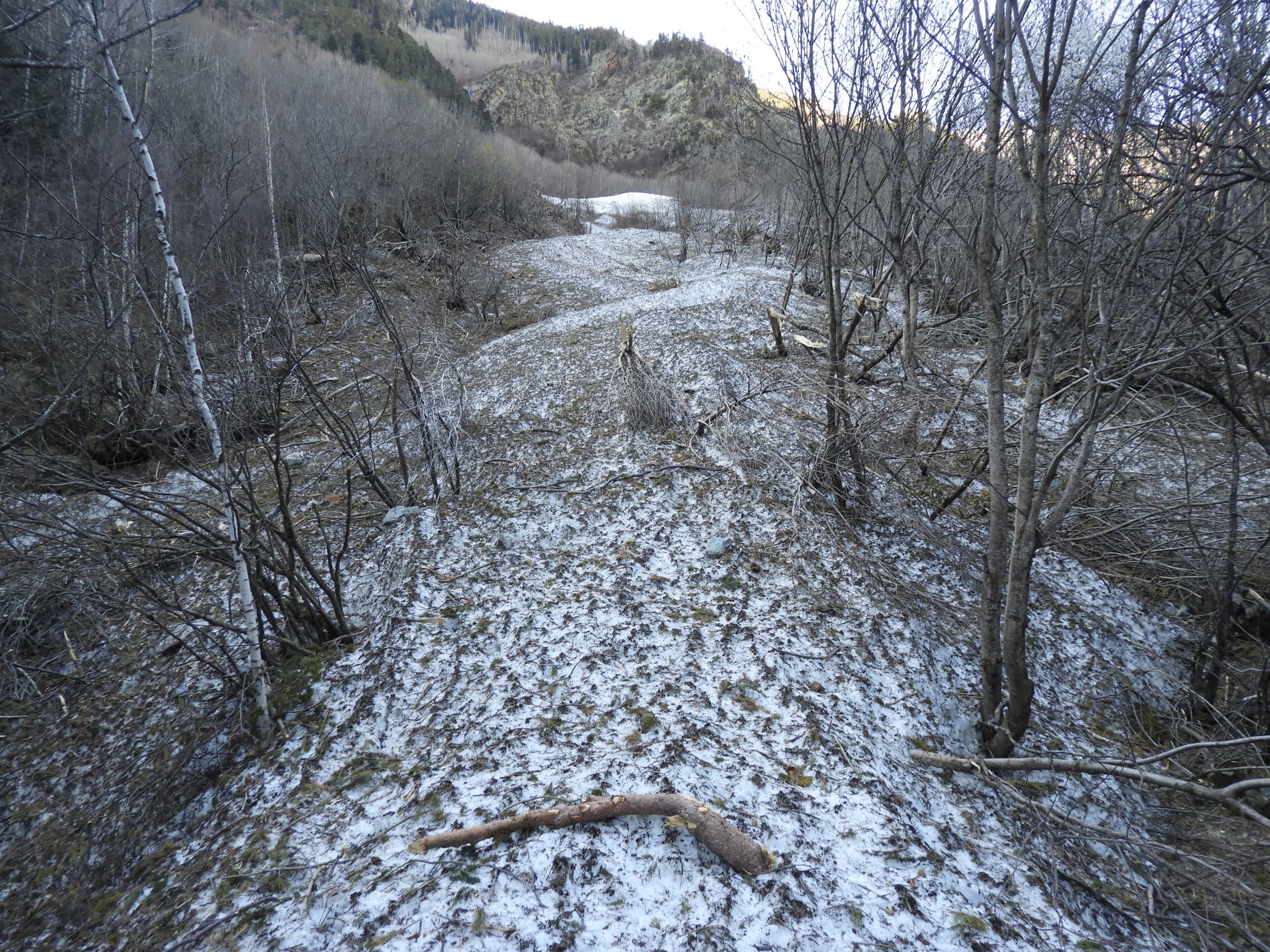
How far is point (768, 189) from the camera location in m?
16.0

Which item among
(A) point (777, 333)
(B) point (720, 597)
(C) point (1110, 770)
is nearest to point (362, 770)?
(B) point (720, 597)

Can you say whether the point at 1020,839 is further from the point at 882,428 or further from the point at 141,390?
the point at 141,390

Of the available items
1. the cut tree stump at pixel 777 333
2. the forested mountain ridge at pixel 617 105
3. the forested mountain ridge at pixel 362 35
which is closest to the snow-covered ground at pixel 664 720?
the cut tree stump at pixel 777 333

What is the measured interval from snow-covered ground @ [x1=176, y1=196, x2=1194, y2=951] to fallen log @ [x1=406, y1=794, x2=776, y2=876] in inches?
1.6

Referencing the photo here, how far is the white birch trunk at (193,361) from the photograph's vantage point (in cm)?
193

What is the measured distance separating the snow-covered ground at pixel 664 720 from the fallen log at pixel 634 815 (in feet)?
0.13

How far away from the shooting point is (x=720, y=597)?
11.2ft

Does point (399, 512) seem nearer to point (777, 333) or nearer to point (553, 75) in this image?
point (777, 333)

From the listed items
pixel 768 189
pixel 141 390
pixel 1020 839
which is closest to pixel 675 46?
pixel 768 189

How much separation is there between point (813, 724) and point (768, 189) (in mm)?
16628

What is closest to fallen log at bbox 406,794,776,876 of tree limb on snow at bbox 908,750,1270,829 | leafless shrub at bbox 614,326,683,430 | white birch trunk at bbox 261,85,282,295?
tree limb on snow at bbox 908,750,1270,829

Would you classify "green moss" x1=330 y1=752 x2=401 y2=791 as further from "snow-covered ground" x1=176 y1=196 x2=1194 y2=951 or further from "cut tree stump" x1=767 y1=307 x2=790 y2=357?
"cut tree stump" x1=767 y1=307 x2=790 y2=357

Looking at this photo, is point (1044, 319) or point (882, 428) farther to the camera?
point (882, 428)

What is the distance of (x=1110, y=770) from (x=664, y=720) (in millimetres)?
1583
